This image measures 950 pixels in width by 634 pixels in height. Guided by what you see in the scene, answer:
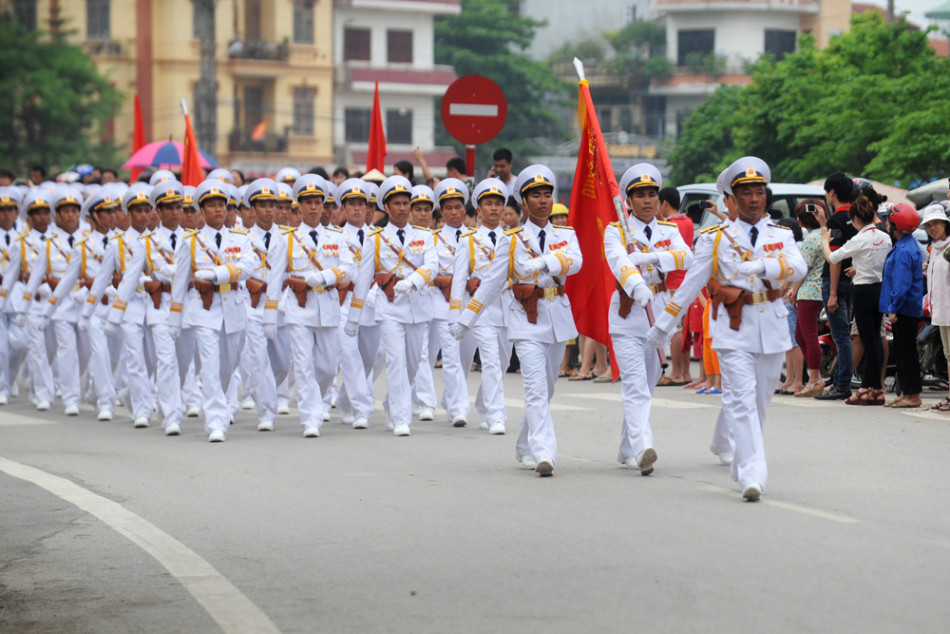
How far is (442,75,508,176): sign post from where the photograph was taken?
16.5 meters

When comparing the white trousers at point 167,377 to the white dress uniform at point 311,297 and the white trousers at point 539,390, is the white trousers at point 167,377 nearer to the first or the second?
the white dress uniform at point 311,297

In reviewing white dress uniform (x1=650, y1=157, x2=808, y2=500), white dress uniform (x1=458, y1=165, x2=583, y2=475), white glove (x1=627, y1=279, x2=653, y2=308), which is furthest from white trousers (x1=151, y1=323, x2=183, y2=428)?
white dress uniform (x1=650, y1=157, x2=808, y2=500)

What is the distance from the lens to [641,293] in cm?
986

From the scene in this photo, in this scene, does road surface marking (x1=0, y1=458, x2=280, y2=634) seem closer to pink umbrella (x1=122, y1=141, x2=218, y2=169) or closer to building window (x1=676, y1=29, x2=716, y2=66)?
pink umbrella (x1=122, y1=141, x2=218, y2=169)

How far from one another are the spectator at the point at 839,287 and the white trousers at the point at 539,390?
4.84 m

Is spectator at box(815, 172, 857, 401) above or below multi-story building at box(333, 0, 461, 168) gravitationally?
below

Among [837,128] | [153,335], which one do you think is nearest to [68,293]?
[153,335]

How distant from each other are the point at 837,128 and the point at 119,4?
42054 mm

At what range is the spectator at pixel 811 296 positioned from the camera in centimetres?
1525

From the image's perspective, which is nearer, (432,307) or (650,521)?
(650,521)

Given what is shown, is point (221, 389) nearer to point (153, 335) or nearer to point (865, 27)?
point (153, 335)

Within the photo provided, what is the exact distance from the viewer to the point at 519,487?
32.2 feet

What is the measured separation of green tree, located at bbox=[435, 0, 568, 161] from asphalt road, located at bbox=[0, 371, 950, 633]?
190 feet

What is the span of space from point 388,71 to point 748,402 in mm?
61025
